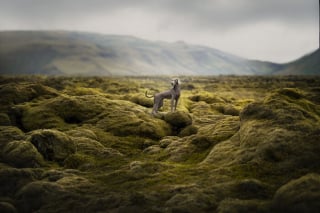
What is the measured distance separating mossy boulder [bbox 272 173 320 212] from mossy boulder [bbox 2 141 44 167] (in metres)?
13.4

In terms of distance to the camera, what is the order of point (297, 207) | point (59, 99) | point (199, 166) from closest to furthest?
1. point (297, 207)
2. point (199, 166)
3. point (59, 99)

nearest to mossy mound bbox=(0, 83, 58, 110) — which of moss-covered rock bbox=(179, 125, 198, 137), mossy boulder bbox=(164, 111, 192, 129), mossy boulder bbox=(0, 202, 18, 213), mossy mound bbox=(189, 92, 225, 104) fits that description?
mossy boulder bbox=(164, 111, 192, 129)

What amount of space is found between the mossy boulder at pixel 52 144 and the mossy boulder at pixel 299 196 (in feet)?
44.1

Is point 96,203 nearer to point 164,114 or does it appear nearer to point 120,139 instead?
point 120,139

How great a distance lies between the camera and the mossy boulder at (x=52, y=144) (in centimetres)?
2198

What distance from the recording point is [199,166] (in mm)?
19031

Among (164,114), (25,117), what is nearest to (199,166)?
→ (164,114)

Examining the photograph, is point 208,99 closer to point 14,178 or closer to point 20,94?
point 20,94

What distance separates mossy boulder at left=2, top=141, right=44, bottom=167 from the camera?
2039 cm

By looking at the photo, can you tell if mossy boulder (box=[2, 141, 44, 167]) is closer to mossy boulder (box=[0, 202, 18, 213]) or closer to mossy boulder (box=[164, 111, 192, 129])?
mossy boulder (box=[0, 202, 18, 213])

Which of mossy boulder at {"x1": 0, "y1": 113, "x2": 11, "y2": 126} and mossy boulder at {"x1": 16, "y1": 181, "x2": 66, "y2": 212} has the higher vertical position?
mossy boulder at {"x1": 0, "y1": 113, "x2": 11, "y2": 126}

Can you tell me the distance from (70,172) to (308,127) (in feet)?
42.6

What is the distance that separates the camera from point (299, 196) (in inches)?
528

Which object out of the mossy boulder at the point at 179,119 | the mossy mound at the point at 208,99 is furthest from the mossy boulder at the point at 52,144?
the mossy mound at the point at 208,99
